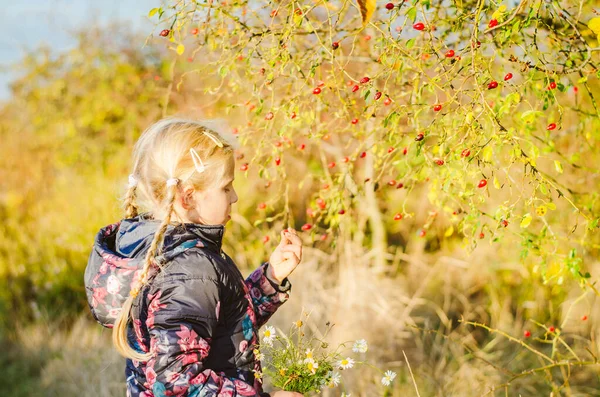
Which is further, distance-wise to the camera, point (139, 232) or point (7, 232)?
point (7, 232)

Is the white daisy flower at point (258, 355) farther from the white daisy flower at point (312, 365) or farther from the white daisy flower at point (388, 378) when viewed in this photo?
the white daisy flower at point (388, 378)

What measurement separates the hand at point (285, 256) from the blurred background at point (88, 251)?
1.90ft

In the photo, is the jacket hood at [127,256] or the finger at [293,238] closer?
the jacket hood at [127,256]

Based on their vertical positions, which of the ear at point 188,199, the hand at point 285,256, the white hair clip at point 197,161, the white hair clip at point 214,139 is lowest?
the hand at point 285,256

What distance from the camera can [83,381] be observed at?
3.91 m

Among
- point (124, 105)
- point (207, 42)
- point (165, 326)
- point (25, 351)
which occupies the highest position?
point (207, 42)

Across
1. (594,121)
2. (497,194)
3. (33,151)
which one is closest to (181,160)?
(594,121)

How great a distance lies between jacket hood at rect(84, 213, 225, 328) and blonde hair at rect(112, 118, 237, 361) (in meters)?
0.05

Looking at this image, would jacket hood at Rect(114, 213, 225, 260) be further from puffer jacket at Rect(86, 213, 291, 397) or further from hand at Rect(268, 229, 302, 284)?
hand at Rect(268, 229, 302, 284)

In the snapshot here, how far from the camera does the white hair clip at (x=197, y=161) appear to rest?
6.21ft

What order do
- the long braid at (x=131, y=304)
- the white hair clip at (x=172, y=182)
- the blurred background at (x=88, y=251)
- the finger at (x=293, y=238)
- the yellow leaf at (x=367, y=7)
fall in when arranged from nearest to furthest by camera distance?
the yellow leaf at (x=367, y=7) → the long braid at (x=131, y=304) → the white hair clip at (x=172, y=182) → the finger at (x=293, y=238) → the blurred background at (x=88, y=251)

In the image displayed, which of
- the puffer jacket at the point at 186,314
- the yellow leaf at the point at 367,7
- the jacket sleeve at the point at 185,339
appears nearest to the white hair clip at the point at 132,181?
the puffer jacket at the point at 186,314

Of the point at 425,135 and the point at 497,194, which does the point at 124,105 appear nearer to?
the point at 497,194

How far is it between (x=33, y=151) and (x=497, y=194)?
4.54 meters
